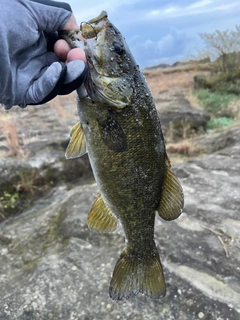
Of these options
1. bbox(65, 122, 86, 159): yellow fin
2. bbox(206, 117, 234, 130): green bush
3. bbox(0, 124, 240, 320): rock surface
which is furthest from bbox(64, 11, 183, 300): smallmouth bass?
bbox(206, 117, 234, 130): green bush

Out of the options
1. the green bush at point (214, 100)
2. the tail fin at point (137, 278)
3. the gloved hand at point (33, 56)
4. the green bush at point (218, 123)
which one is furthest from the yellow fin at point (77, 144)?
the green bush at point (214, 100)

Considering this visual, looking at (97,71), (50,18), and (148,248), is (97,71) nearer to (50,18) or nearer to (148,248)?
(50,18)

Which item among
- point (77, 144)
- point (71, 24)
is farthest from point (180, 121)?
point (71, 24)

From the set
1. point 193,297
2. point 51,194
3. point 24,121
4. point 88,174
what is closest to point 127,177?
point 193,297

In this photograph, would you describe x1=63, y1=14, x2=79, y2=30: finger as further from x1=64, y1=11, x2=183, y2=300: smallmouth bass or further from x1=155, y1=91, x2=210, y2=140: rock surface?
x1=155, y1=91, x2=210, y2=140: rock surface

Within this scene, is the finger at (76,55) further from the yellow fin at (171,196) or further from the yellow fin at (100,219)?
the yellow fin at (100,219)

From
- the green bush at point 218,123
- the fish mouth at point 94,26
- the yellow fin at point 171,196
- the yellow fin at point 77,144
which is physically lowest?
the green bush at point 218,123
